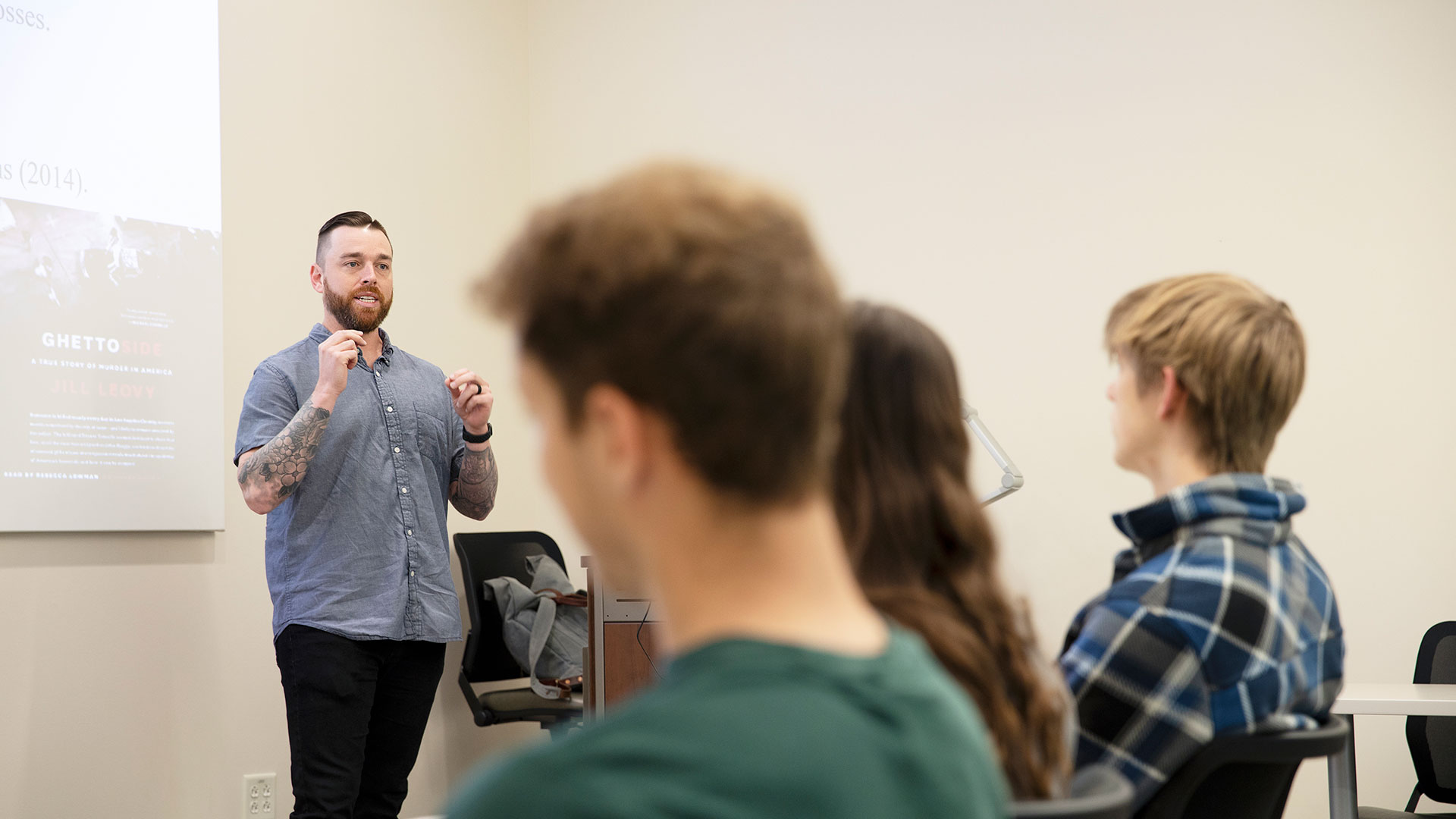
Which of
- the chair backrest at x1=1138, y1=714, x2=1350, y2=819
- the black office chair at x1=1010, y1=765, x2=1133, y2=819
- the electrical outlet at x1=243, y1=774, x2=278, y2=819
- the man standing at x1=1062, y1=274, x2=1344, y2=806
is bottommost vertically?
the electrical outlet at x1=243, y1=774, x2=278, y2=819

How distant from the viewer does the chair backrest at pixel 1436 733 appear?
8.73 ft

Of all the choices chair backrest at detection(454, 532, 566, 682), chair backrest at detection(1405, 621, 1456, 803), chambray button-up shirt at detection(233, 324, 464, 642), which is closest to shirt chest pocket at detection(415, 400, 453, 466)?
chambray button-up shirt at detection(233, 324, 464, 642)

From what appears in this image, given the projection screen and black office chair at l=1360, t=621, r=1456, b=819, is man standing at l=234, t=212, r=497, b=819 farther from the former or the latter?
black office chair at l=1360, t=621, r=1456, b=819

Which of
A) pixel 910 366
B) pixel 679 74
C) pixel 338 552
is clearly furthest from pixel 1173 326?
pixel 679 74

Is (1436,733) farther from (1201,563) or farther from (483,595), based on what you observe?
(483,595)

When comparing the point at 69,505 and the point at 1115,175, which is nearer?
the point at 69,505

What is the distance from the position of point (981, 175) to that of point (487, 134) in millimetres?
1850

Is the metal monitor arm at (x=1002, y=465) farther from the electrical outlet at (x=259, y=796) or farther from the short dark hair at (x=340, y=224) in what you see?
the electrical outlet at (x=259, y=796)

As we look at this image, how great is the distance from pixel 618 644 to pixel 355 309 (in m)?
1.15

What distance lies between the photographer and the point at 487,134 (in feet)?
14.5

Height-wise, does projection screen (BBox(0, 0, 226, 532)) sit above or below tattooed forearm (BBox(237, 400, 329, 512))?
above

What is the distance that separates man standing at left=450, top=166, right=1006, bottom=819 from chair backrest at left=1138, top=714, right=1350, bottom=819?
2.24 feet

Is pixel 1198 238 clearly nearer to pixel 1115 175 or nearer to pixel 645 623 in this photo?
pixel 1115 175

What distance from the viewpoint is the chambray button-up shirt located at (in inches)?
97.9
